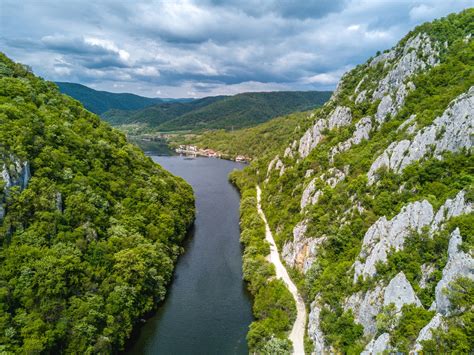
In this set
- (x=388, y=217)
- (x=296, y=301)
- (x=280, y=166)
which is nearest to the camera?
(x=388, y=217)

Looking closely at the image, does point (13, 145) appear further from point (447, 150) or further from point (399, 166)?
point (447, 150)

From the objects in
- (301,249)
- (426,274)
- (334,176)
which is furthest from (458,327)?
(334,176)

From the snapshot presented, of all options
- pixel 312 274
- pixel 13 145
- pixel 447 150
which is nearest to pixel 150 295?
pixel 312 274

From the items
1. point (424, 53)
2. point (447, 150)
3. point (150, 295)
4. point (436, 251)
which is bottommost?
point (150, 295)

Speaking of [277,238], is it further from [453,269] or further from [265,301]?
[453,269]

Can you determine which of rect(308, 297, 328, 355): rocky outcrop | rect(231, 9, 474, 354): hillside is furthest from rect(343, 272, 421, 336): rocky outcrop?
rect(308, 297, 328, 355): rocky outcrop
